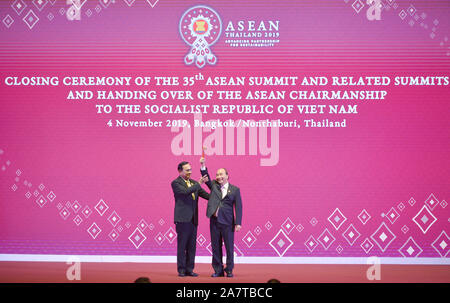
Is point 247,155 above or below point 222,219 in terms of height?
above

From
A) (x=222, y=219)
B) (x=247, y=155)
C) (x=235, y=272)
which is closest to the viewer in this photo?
(x=222, y=219)

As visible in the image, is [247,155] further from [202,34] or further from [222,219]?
[202,34]

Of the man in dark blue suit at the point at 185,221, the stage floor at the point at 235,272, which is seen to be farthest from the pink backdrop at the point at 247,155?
the man in dark blue suit at the point at 185,221

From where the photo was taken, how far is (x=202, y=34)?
7.39 meters

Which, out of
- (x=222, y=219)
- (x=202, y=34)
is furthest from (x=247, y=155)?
(x=202, y=34)

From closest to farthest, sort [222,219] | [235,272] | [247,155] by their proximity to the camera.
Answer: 1. [222,219]
2. [235,272]
3. [247,155]

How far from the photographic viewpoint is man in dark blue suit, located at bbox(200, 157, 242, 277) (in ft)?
20.4

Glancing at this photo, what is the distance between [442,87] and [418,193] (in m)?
1.21

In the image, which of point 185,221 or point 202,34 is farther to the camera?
point 202,34

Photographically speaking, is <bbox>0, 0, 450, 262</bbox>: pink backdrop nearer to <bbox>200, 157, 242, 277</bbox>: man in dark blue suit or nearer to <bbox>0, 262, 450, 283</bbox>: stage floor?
<bbox>0, 262, 450, 283</bbox>: stage floor

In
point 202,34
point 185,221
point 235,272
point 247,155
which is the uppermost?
point 202,34

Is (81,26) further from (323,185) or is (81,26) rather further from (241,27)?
(323,185)

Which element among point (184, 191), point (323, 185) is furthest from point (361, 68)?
point (184, 191)

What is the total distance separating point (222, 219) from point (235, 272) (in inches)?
30.2
